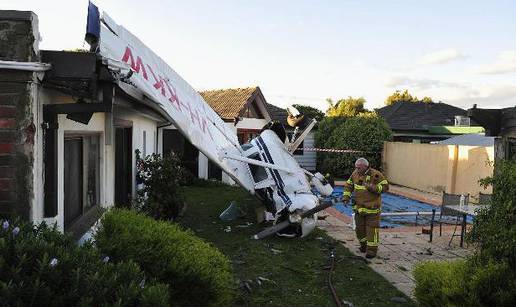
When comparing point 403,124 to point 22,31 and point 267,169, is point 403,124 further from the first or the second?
point 22,31

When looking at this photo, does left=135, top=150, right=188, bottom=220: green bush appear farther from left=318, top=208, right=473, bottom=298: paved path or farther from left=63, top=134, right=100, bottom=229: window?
left=318, top=208, right=473, bottom=298: paved path

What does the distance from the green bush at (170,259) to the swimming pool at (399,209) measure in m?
8.51

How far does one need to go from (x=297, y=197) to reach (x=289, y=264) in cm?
192

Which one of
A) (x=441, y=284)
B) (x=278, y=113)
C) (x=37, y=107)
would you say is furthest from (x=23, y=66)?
(x=278, y=113)

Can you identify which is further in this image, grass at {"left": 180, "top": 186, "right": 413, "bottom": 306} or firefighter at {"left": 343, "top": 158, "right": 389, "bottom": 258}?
firefighter at {"left": 343, "top": 158, "right": 389, "bottom": 258}

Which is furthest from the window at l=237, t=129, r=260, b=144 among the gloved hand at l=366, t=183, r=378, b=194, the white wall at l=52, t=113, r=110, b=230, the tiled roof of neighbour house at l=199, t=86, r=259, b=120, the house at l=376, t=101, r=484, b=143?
the white wall at l=52, t=113, r=110, b=230

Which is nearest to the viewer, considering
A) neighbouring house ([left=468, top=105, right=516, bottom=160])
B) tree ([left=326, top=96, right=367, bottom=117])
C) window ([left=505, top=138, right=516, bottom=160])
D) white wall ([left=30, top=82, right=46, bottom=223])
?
white wall ([left=30, top=82, right=46, bottom=223])

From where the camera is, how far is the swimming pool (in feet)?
40.6

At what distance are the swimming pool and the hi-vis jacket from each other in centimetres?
383

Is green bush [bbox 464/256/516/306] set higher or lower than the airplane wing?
lower

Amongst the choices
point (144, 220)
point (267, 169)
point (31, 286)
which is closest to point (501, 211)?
point (144, 220)

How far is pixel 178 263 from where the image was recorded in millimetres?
3742

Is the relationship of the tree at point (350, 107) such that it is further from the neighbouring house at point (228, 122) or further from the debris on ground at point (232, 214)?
the debris on ground at point (232, 214)

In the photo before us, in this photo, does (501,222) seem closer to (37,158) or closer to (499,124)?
(37,158)
